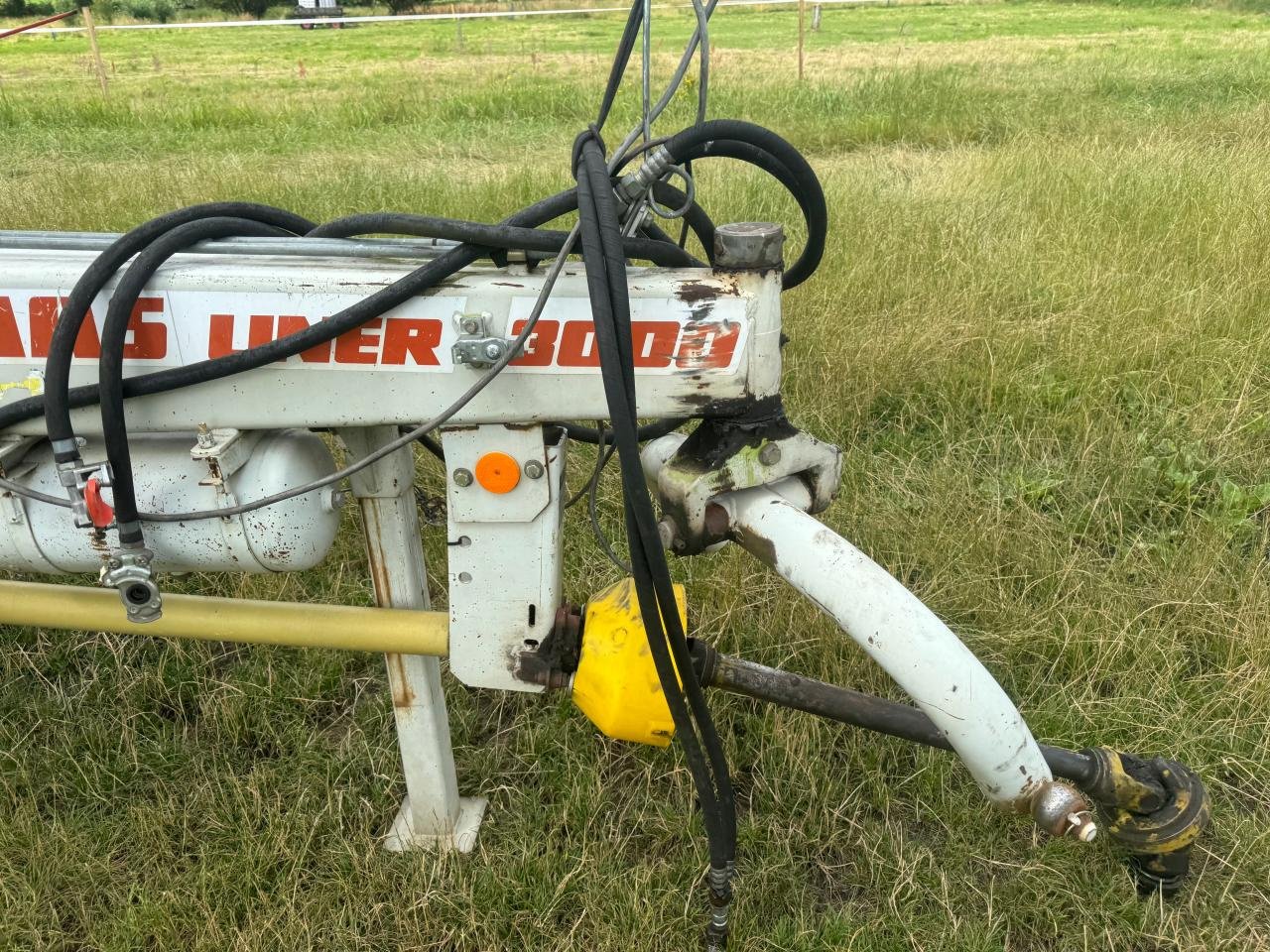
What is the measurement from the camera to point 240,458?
4.25 feet

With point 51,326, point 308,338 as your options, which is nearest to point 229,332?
point 308,338

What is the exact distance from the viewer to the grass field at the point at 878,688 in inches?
67.2

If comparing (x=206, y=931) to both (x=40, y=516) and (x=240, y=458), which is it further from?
(x=240, y=458)

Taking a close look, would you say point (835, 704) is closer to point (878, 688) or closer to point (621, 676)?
point (621, 676)

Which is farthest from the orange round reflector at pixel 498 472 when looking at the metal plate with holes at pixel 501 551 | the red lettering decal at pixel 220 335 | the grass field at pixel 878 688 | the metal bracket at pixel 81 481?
the grass field at pixel 878 688

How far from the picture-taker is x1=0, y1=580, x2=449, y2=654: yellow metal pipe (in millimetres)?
1493

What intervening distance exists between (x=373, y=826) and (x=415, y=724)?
0.35 m

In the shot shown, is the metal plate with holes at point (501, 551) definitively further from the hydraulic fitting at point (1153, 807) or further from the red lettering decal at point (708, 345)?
the hydraulic fitting at point (1153, 807)

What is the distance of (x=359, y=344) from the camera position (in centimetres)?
123

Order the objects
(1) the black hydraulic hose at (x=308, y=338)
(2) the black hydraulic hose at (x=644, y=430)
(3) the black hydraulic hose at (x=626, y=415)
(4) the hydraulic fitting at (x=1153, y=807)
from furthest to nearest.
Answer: (4) the hydraulic fitting at (x=1153, y=807) < (2) the black hydraulic hose at (x=644, y=430) < (1) the black hydraulic hose at (x=308, y=338) < (3) the black hydraulic hose at (x=626, y=415)

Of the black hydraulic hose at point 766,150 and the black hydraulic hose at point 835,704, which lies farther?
the black hydraulic hose at point 835,704

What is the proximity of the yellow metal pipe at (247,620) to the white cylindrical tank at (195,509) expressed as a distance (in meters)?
0.14

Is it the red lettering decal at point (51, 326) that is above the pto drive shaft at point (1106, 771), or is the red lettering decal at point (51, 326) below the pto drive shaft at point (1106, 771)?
above

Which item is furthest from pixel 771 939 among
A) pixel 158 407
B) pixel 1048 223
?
pixel 1048 223
